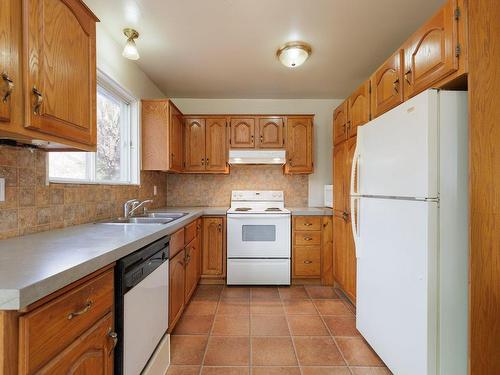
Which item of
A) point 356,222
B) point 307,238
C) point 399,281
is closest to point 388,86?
point 356,222

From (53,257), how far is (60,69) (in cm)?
81

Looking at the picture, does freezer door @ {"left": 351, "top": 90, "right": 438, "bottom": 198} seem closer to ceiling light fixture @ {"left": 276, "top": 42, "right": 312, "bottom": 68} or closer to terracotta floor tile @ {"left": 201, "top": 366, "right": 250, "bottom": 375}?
ceiling light fixture @ {"left": 276, "top": 42, "right": 312, "bottom": 68}

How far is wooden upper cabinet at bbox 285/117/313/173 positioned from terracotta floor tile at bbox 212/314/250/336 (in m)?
1.85

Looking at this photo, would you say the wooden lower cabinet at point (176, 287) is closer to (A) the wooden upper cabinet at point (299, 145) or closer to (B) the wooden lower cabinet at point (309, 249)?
(B) the wooden lower cabinet at point (309, 249)

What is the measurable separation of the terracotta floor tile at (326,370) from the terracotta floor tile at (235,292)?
117cm

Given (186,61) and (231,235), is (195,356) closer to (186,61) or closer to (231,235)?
(231,235)

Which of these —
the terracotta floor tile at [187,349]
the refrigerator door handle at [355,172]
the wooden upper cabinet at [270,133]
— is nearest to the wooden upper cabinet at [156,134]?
the wooden upper cabinet at [270,133]

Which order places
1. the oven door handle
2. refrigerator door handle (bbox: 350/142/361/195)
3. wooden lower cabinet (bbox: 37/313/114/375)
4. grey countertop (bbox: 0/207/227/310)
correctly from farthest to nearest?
the oven door handle < refrigerator door handle (bbox: 350/142/361/195) < wooden lower cabinet (bbox: 37/313/114/375) < grey countertop (bbox: 0/207/227/310)

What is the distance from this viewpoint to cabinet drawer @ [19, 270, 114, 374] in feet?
2.20

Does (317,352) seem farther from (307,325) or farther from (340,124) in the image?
(340,124)

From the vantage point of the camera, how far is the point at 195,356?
179 cm

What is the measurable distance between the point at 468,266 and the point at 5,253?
197 centimetres

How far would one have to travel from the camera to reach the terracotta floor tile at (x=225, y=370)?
5.33 feet

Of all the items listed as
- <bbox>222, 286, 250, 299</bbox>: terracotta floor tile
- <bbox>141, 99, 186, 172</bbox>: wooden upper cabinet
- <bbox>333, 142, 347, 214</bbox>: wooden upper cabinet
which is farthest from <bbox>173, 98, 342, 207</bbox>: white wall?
<bbox>222, 286, 250, 299</bbox>: terracotta floor tile
